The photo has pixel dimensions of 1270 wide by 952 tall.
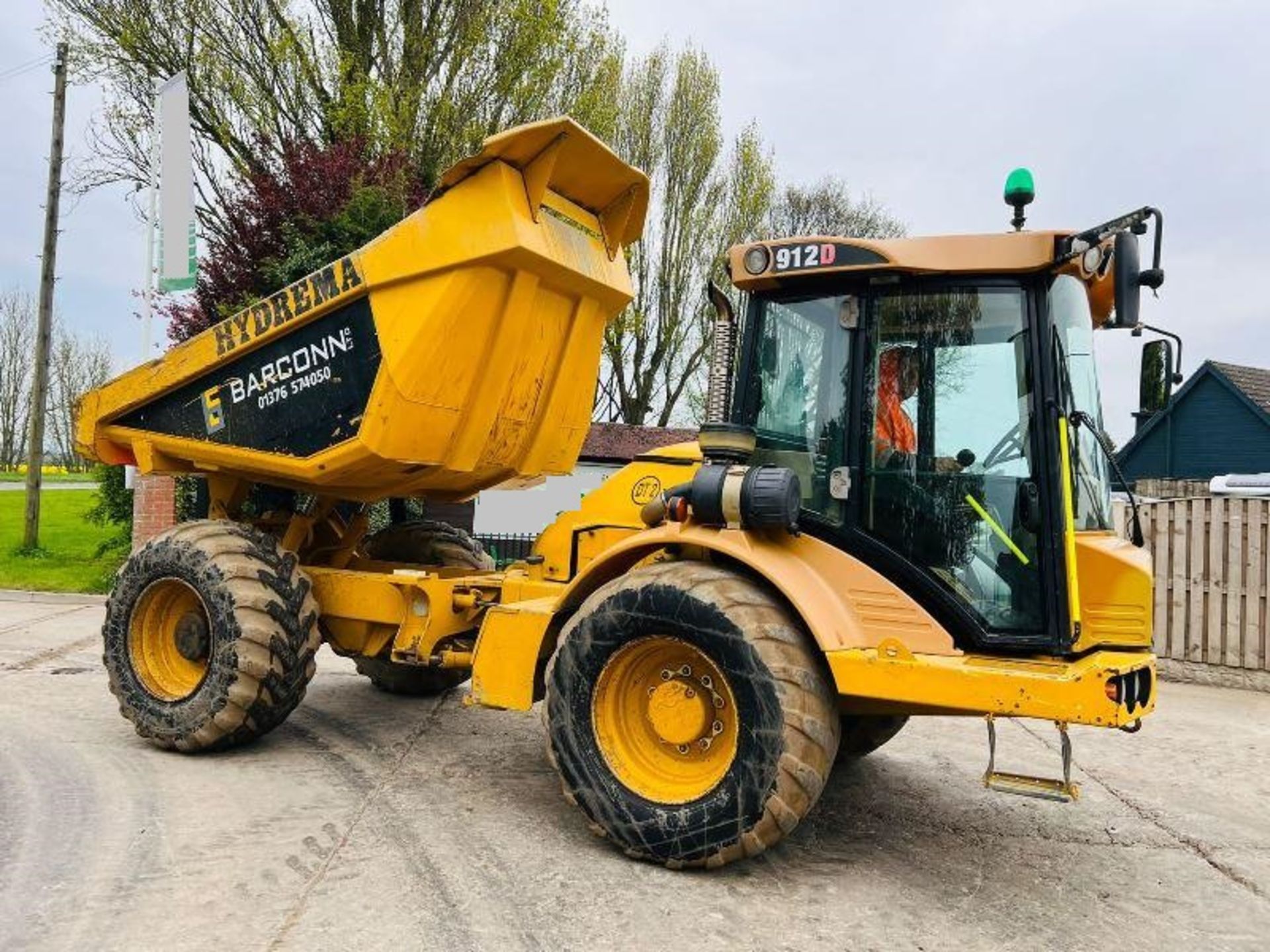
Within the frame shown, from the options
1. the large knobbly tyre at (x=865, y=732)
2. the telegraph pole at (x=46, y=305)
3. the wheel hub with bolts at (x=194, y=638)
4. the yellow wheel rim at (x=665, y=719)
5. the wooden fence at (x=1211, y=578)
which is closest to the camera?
the yellow wheel rim at (x=665, y=719)

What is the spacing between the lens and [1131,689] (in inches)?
137

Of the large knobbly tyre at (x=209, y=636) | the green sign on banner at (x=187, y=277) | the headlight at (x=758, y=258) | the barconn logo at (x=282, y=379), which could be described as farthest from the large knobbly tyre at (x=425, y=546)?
the green sign on banner at (x=187, y=277)

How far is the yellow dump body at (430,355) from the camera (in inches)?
189

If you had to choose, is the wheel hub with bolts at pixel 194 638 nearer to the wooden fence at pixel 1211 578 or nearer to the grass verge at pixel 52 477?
the wooden fence at pixel 1211 578

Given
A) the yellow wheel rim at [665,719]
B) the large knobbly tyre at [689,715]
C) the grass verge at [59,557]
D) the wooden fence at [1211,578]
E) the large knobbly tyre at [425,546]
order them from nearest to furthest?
the large knobbly tyre at [689,715] → the yellow wheel rim at [665,719] → the large knobbly tyre at [425,546] → the wooden fence at [1211,578] → the grass verge at [59,557]

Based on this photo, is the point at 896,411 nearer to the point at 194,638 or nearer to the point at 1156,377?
the point at 1156,377

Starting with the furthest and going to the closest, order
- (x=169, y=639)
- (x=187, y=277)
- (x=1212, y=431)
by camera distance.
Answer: (x=1212, y=431) < (x=187, y=277) < (x=169, y=639)

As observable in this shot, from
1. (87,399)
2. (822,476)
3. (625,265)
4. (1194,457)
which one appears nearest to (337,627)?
(87,399)

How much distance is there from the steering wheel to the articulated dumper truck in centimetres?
1

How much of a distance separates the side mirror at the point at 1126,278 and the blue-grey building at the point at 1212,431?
784 inches

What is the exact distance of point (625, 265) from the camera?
573 centimetres

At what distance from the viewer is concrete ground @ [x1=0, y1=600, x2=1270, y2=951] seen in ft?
11.0

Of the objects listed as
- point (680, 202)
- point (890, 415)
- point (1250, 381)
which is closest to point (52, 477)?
point (680, 202)

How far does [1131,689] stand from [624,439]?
18475 millimetres
